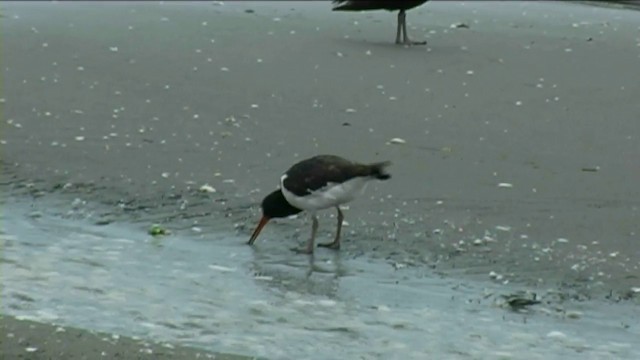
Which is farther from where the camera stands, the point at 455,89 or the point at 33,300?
the point at 455,89

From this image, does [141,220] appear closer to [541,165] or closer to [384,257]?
[384,257]

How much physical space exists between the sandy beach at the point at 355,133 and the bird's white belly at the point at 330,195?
218 millimetres

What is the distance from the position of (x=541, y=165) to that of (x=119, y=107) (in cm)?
291

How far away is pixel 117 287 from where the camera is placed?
6.89 m

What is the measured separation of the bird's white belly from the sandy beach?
0.22 m

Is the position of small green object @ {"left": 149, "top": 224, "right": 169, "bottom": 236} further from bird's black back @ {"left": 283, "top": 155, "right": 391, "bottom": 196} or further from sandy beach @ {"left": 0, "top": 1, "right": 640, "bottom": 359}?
bird's black back @ {"left": 283, "top": 155, "right": 391, "bottom": 196}

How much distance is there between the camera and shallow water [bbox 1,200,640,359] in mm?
6129

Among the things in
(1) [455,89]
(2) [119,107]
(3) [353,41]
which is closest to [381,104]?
(1) [455,89]

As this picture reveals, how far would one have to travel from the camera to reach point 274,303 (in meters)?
6.73

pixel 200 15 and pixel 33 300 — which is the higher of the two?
pixel 33 300

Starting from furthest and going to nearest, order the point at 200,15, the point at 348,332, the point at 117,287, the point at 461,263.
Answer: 1. the point at 200,15
2. the point at 461,263
3. the point at 117,287
4. the point at 348,332

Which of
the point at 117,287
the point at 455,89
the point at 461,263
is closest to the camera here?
the point at 117,287

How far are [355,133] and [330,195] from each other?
7.67ft

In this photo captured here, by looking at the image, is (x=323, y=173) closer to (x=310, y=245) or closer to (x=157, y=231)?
(x=310, y=245)
